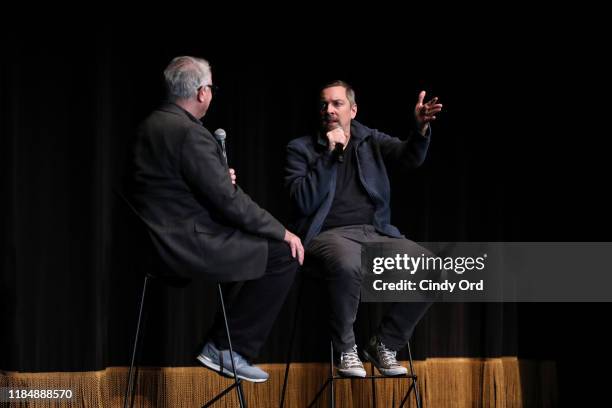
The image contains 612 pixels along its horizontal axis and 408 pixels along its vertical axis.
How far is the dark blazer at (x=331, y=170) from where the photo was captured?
10.7ft

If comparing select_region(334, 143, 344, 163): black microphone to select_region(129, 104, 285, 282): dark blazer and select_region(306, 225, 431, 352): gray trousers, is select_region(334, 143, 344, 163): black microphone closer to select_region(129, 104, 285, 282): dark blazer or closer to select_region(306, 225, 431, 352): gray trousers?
select_region(306, 225, 431, 352): gray trousers

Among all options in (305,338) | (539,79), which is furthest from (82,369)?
(539,79)

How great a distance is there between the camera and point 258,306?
9.63ft

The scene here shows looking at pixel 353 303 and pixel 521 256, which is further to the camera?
pixel 521 256

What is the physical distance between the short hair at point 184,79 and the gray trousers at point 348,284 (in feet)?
2.44

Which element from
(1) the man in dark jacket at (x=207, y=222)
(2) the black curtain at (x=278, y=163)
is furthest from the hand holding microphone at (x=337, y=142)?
(2) the black curtain at (x=278, y=163)

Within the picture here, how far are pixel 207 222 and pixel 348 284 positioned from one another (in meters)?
0.58

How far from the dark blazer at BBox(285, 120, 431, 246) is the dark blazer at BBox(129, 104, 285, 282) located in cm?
47

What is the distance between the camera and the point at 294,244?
Answer: 2.92 metres

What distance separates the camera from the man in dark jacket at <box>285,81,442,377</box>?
3090mm

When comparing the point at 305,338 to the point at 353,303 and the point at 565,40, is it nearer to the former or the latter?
the point at 353,303

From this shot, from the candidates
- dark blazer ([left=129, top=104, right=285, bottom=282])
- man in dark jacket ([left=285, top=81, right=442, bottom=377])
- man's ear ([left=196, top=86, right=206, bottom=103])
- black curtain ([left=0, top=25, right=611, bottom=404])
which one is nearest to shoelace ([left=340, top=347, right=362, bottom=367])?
man in dark jacket ([left=285, top=81, right=442, bottom=377])

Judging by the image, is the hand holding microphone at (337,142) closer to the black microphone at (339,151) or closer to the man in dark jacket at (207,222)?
the black microphone at (339,151)

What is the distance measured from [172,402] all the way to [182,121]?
1.63 meters
